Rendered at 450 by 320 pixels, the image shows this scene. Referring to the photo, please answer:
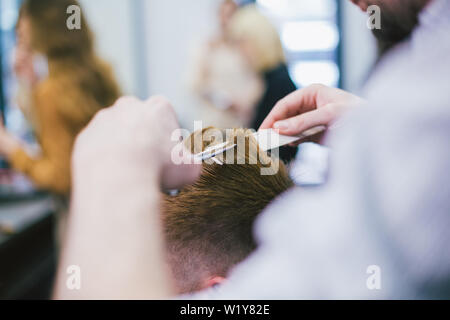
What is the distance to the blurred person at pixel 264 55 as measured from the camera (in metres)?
0.79

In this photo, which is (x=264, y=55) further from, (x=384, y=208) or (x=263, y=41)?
(x=384, y=208)

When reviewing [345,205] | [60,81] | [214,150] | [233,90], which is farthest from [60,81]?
[345,205]

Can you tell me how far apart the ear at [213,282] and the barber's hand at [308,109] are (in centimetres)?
26

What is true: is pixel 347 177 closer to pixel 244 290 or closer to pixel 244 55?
pixel 244 290

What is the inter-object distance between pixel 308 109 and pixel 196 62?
1306 millimetres

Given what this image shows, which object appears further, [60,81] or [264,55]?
[60,81]

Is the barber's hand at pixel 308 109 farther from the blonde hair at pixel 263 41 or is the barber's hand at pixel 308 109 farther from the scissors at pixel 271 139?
the blonde hair at pixel 263 41

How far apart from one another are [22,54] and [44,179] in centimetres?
47

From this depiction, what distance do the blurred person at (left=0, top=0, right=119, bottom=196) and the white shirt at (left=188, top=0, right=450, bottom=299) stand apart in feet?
2.22

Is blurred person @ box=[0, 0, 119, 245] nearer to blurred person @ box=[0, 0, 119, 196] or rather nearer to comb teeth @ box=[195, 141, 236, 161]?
blurred person @ box=[0, 0, 119, 196]

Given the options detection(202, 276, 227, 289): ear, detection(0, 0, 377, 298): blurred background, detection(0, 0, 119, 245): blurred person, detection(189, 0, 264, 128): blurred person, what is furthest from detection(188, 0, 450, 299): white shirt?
detection(0, 0, 119, 245): blurred person

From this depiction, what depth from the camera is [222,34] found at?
49.5 inches

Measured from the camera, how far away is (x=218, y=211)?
0.66 meters
